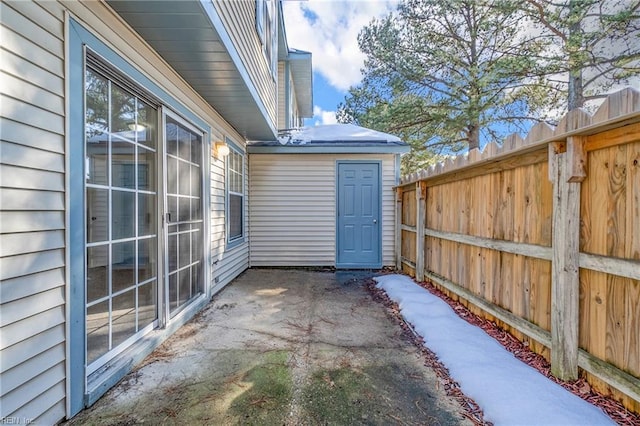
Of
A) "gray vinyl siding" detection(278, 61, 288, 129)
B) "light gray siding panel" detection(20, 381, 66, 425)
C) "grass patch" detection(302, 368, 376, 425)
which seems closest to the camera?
"light gray siding panel" detection(20, 381, 66, 425)

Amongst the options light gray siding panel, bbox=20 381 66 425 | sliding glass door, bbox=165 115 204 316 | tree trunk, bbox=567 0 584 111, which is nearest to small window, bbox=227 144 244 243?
sliding glass door, bbox=165 115 204 316

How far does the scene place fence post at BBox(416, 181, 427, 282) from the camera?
4.70 metres

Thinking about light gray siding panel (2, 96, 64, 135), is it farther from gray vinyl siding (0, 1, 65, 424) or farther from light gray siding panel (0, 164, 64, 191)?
light gray siding panel (0, 164, 64, 191)

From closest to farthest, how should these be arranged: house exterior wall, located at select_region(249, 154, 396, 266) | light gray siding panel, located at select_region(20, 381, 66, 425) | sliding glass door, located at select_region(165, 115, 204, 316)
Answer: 1. light gray siding panel, located at select_region(20, 381, 66, 425)
2. sliding glass door, located at select_region(165, 115, 204, 316)
3. house exterior wall, located at select_region(249, 154, 396, 266)

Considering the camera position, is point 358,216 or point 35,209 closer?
point 35,209

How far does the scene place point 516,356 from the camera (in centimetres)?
231

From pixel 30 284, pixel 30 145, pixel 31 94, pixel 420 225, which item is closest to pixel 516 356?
pixel 420 225

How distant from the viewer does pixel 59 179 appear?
166cm

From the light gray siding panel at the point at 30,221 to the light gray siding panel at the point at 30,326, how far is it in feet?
1.47

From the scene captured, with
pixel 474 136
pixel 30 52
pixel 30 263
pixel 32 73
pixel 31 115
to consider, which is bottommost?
pixel 30 263

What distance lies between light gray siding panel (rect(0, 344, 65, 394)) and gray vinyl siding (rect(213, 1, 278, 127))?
2551 mm

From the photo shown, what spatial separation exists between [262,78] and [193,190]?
A: 6.37ft

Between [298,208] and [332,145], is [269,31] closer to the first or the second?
[332,145]

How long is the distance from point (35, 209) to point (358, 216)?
5071mm
